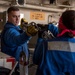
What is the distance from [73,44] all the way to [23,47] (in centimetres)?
76

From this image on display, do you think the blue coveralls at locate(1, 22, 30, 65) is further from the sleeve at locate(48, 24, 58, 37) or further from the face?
the sleeve at locate(48, 24, 58, 37)

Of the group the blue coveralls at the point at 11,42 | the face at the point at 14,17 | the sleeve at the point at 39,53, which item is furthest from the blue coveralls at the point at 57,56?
the face at the point at 14,17

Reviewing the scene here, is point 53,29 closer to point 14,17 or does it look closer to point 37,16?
point 14,17

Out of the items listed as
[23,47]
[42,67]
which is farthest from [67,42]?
[23,47]

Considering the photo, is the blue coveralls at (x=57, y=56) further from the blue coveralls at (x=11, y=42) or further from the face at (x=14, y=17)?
the face at (x=14, y=17)

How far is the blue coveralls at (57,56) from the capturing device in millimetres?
1300

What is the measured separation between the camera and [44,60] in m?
1.31

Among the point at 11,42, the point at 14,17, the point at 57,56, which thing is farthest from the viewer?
the point at 14,17

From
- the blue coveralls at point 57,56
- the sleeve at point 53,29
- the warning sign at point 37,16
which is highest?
the warning sign at point 37,16

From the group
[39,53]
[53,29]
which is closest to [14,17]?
[53,29]

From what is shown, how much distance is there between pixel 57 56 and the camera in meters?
1.30

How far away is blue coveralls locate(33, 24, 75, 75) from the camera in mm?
1300

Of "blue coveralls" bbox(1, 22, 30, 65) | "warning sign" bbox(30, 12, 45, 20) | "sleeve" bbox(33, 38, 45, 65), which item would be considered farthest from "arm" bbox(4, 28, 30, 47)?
"warning sign" bbox(30, 12, 45, 20)

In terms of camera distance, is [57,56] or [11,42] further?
[11,42]
